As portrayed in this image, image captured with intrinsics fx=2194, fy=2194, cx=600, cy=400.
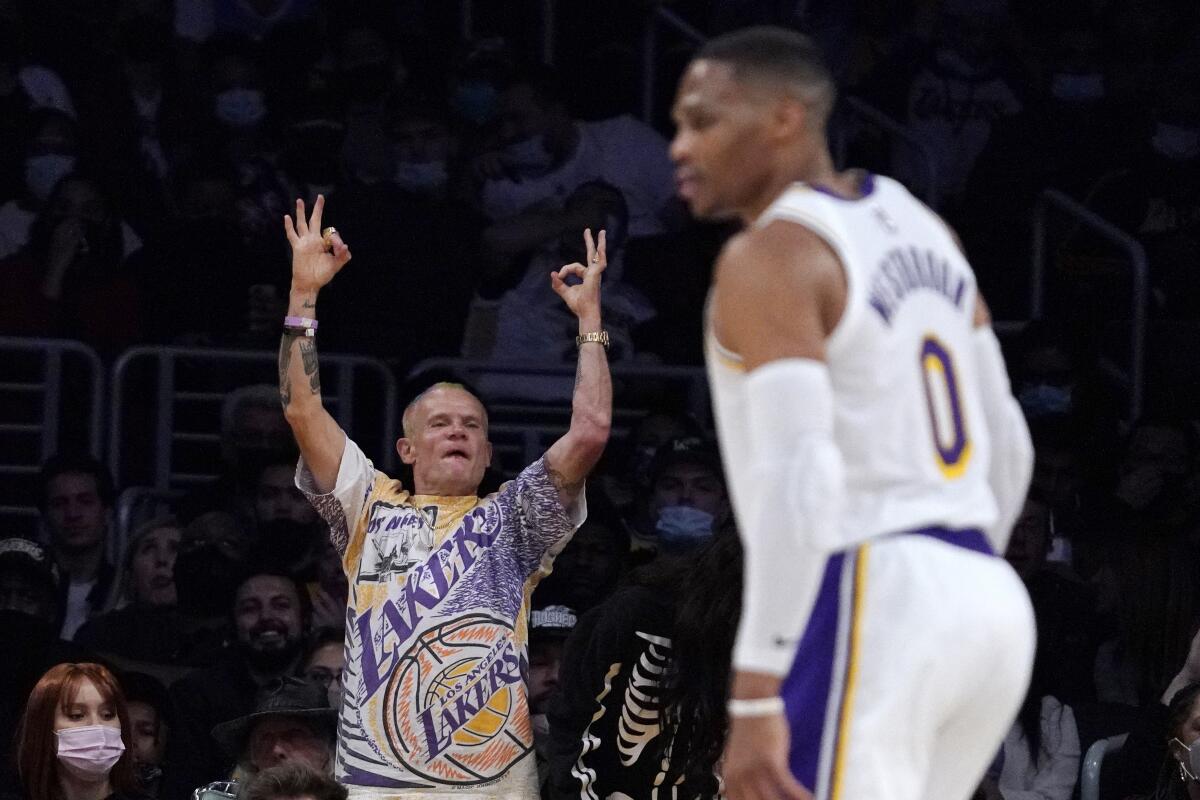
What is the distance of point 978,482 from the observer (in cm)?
349

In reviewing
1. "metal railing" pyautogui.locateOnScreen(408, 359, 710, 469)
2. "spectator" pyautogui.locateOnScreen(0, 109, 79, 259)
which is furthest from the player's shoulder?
"spectator" pyautogui.locateOnScreen(0, 109, 79, 259)

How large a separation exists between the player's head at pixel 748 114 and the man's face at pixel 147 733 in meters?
4.03

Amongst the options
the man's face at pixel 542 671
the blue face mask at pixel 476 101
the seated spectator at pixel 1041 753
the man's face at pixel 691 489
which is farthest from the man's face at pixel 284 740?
the blue face mask at pixel 476 101

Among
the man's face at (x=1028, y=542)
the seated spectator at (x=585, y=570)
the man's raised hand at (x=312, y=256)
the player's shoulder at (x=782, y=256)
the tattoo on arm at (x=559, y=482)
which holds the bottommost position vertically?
the seated spectator at (x=585, y=570)

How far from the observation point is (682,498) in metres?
8.20

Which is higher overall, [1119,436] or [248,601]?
[1119,436]

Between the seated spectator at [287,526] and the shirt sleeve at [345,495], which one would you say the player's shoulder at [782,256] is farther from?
the seated spectator at [287,526]

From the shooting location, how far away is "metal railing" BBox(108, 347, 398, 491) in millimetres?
8766

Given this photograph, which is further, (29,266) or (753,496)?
(29,266)

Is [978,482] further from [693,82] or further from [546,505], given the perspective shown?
[546,505]

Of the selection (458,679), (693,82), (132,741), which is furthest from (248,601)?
(693,82)

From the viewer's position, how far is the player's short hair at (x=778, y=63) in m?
3.45

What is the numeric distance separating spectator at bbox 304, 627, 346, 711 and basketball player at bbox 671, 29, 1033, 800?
4.02 m

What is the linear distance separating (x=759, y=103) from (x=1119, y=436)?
587 centimetres
